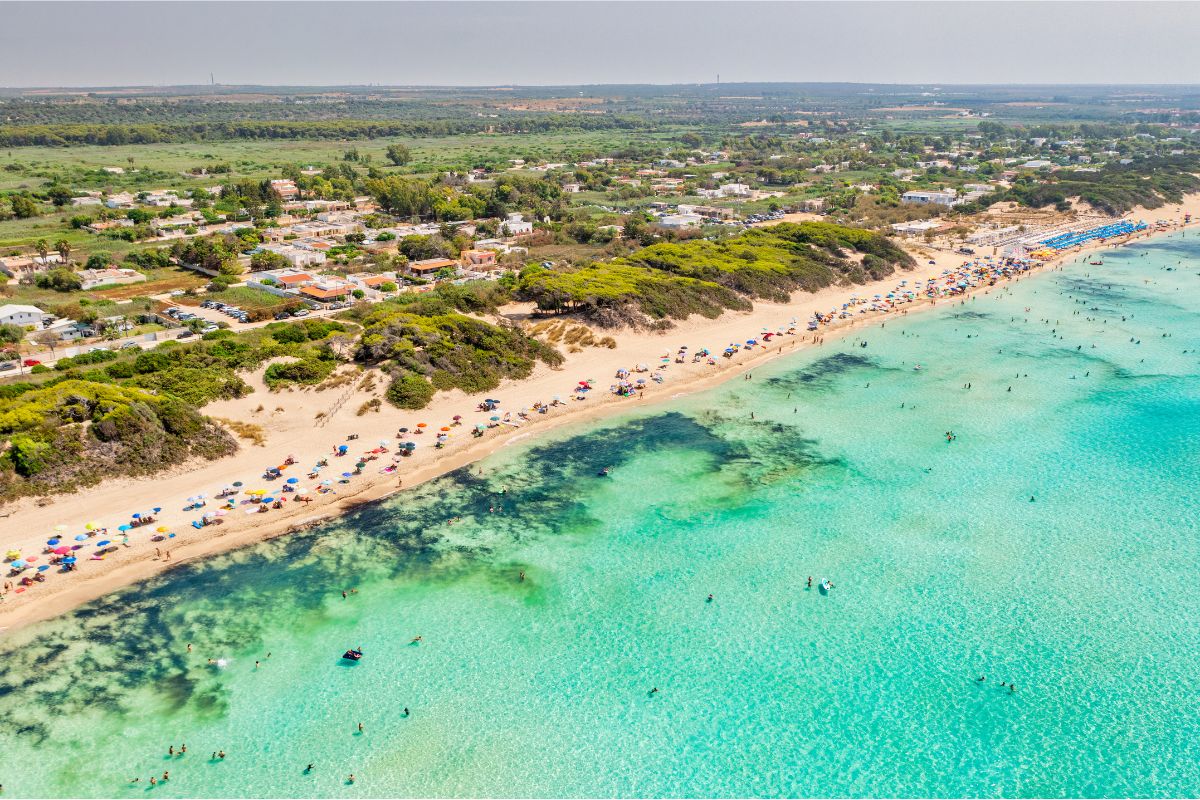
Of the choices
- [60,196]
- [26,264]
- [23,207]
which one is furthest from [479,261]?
[60,196]

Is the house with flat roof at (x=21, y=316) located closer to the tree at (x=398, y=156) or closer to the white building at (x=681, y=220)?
the white building at (x=681, y=220)

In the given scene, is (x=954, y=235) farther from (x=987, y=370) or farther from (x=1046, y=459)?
(x=1046, y=459)

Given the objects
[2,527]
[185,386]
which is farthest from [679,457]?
[2,527]

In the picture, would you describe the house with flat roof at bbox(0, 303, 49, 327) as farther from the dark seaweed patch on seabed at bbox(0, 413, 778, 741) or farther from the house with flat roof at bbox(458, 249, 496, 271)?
the dark seaweed patch on seabed at bbox(0, 413, 778, 741)

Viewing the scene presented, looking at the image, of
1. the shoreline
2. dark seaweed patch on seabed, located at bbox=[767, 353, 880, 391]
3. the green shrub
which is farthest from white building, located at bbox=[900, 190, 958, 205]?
the green shrub

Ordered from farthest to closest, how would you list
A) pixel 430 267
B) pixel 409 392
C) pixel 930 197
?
pixel 930 197 < pixel 430 267 < pixel 409 392

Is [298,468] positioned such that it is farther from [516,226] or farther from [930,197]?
[930,197]

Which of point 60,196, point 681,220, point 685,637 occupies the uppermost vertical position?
point 60,196
